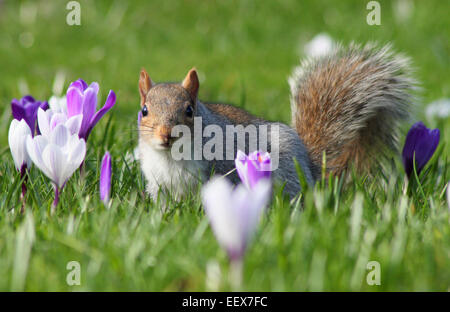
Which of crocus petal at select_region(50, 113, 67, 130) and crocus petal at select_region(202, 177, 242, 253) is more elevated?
crocus petal at select_region(50, 113, 67, 130)

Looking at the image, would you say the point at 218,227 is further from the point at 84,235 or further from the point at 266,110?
the point at 266,110

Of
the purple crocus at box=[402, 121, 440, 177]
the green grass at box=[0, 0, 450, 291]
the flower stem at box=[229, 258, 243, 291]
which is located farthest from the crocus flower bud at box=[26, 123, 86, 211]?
the purple crocus at box=[402, 121, 440, 177]

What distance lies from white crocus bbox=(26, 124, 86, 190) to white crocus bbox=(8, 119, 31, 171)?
0.31ft

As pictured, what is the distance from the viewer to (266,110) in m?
4.09

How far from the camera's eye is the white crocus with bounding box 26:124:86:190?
162cm

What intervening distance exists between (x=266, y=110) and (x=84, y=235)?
270 centimetres

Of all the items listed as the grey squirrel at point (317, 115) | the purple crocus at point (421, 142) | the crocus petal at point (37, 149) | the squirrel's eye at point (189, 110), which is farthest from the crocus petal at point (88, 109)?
the purple crocus at point (421, 142)

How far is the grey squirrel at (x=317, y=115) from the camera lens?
2.22 metres

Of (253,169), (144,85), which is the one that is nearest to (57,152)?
(253,169)

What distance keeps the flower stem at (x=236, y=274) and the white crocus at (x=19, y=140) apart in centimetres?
83

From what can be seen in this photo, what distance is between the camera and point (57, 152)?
162 centimetres

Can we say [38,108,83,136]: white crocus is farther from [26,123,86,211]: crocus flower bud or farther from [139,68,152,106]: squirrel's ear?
[139,68,152,106]: squirrel's ear

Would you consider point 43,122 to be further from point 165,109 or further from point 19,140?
point 165,109

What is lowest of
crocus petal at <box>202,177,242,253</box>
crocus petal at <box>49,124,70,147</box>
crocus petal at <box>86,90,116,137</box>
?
crocus petal at <box>202,177,242,253</box>
